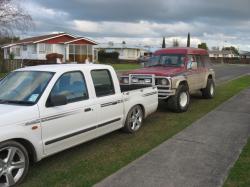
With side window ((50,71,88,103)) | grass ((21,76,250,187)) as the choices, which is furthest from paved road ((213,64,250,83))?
side window ((50,71,88,103))

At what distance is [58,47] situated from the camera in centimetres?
4812

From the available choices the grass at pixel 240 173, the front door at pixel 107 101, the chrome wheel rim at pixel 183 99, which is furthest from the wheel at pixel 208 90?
the grass at pixel 240 173

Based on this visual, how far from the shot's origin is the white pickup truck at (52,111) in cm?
484

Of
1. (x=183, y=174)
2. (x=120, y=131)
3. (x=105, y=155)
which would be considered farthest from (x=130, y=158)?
(x=120, y=131)

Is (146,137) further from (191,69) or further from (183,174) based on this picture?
(191,69)

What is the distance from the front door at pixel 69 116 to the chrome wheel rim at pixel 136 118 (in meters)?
1.66

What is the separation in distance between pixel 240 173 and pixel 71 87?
3.09 metres

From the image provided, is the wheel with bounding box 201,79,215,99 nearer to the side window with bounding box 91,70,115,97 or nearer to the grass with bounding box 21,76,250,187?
the grass with bounding box 21,76,250,187

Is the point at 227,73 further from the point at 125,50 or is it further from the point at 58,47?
the point at 125,50

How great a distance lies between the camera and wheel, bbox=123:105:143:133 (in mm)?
7759

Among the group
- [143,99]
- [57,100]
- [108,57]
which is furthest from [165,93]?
[108,57]

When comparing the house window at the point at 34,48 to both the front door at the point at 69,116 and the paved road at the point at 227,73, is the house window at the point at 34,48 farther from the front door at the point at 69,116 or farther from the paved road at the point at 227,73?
the front door at the point at 69,116

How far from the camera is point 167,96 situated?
33.9ft

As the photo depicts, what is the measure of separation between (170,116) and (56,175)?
5340mm
